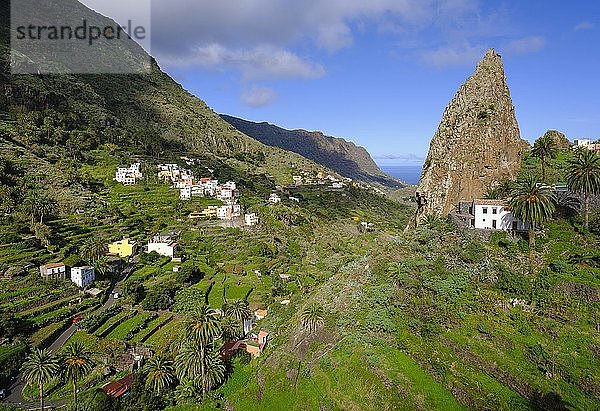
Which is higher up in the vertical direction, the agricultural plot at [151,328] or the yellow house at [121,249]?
the yellow house at [121,249]

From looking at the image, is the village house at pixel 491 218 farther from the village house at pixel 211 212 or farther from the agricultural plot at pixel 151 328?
the village house at pixel 211 212

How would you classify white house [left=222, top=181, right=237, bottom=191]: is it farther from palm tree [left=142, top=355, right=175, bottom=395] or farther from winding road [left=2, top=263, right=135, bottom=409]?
palm tree [left=142, top=355, right=175, bottom=395]

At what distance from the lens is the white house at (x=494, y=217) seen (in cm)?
2748

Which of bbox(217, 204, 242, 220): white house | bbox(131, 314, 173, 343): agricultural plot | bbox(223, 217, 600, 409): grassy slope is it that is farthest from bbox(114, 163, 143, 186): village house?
bbox(223, 217, 600, 409): grassy slope

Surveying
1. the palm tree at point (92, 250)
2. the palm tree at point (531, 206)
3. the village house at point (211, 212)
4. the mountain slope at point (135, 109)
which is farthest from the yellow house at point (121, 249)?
the mountain slope at point (135, 109)

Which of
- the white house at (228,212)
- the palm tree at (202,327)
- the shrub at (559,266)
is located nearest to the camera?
the shrub at (559,266)

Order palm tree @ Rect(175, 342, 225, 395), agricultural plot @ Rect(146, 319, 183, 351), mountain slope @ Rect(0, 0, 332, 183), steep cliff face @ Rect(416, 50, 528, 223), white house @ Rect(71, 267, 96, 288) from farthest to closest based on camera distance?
mountain slope @ Rect(0, 0, 332, 183), white house @ Rect(71, 267, 96, 288), agricultural plot @ Rect(146, 319, 183, 351), steep cliff face @ Rect(416, 50, 528, 223), palm tree @ Rect(175, 342, 225, 395)

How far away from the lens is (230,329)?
3334cm

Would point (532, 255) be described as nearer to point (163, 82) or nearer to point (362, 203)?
point (362, 203)

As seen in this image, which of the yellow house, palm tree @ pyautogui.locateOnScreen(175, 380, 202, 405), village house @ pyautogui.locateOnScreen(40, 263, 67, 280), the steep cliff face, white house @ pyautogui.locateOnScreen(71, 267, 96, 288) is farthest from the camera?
the yellow house

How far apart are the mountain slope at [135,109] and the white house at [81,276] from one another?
55136mm

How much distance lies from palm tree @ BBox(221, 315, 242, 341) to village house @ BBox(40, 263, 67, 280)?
711 inches

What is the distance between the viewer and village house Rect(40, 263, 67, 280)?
133 feet

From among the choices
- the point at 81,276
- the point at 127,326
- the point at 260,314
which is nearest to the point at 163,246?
the point at 81,276
